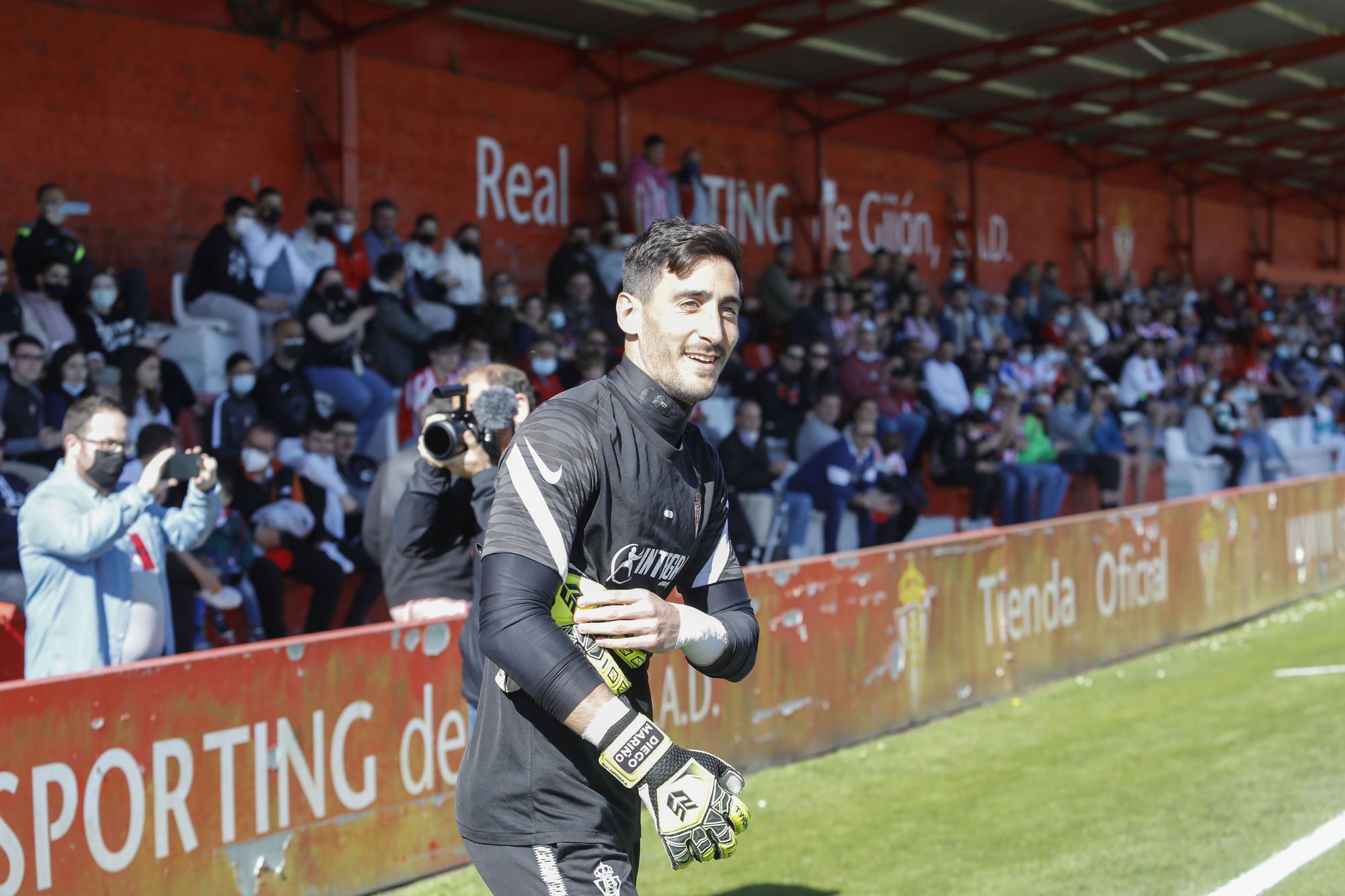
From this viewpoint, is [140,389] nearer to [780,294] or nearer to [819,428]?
[819,428]

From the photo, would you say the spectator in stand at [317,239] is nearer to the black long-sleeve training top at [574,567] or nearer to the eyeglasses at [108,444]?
the eyeglasses at [108,444]

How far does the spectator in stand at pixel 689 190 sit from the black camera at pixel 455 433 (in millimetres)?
12279

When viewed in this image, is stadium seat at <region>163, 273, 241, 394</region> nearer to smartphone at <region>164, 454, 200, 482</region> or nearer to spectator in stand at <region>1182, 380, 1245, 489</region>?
smartphone at <region>164, 454, 200, 482</region>

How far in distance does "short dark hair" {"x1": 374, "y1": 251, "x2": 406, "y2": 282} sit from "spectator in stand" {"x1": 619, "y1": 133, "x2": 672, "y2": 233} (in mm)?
4326

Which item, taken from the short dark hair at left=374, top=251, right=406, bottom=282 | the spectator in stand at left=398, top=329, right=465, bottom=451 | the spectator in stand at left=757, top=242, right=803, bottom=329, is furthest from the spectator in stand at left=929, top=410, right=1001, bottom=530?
the short dark hair at left=374, top=251, right=406, bottom=282

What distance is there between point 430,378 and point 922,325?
8670 millimetres

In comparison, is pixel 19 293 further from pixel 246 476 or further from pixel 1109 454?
pixel 1109 454

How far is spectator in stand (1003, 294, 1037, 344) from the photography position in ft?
69.3

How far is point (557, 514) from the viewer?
2.73m

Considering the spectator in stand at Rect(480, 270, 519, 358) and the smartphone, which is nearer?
the smartphone

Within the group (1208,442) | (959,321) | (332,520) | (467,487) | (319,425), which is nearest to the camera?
(467,487)

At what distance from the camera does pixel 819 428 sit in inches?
565

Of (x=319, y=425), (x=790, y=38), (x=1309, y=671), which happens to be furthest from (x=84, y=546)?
(x=790, y=38)

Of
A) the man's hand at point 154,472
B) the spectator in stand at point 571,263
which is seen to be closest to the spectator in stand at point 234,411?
the man's hand at point 154,472
